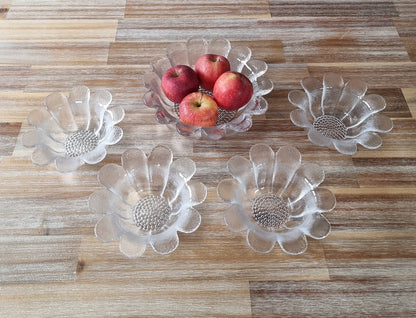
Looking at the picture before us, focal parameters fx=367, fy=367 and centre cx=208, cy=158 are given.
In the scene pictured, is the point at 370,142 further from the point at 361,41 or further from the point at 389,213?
the point at 361,41

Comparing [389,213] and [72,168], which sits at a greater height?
[72,168]

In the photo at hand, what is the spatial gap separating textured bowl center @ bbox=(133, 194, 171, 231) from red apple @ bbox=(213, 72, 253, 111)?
0.66 feet

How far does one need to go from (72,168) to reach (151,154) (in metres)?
0.13

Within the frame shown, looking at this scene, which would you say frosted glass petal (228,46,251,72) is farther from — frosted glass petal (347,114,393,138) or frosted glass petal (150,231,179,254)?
frosted glass petal (150,231,179,254)

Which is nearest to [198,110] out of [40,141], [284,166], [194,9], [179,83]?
[179,83]

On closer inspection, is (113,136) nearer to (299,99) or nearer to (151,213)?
(151,213)

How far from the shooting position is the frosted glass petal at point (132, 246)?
518mm

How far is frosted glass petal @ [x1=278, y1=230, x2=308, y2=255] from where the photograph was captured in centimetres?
53

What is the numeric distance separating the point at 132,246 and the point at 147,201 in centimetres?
10

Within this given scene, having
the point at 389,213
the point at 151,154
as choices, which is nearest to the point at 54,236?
the point at 151,154

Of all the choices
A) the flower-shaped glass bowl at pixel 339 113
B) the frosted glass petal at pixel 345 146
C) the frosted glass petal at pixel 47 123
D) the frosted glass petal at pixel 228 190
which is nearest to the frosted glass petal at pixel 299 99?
the flower-shaped glass bowl at pixel 339 113

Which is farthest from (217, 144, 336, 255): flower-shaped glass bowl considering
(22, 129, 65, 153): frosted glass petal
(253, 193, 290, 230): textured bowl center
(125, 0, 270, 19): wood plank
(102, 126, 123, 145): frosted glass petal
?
(125, 0, 270, 19): wood plank

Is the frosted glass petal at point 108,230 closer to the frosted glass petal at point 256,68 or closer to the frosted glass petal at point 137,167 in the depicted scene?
the frosted glass petal at point 137,167

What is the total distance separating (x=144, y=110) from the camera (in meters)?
0.73
